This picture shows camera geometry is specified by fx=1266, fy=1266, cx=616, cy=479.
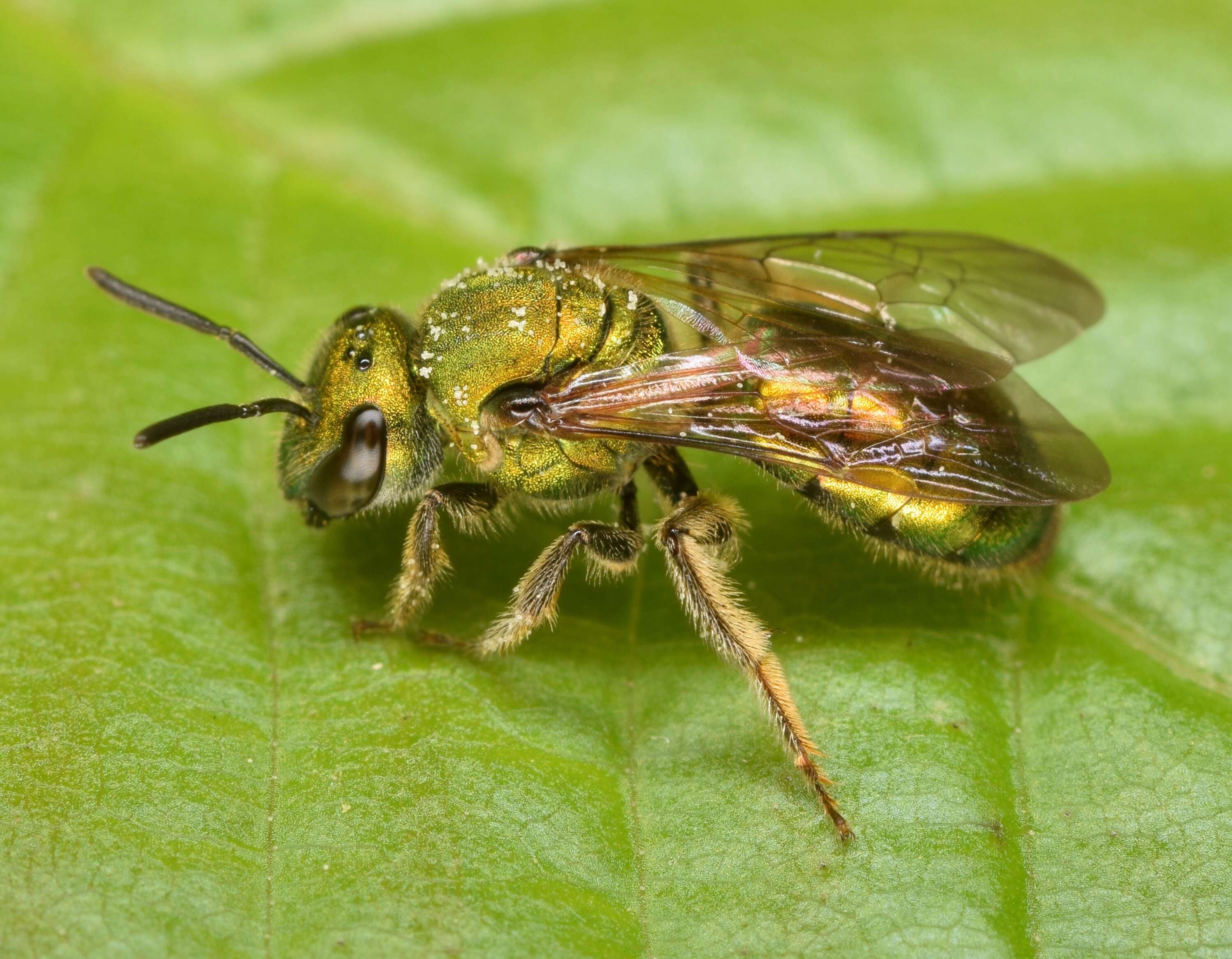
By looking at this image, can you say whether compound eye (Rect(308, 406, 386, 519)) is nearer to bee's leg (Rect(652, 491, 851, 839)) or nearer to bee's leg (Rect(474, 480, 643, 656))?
bee's leg (Rect(474, 480, 643, 656))

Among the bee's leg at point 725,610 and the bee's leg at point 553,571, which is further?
the bee's leg at point 553,571

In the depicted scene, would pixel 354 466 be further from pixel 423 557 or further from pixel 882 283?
pixel 882 283

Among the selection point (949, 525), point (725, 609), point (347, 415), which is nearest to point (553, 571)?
point (725, 609)

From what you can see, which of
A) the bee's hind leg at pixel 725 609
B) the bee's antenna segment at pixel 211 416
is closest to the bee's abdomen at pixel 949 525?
the bee's hind leg at pixel 725 609

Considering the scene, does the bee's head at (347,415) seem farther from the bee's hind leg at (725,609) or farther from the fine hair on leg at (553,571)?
the bee's hind leg at (725,609)

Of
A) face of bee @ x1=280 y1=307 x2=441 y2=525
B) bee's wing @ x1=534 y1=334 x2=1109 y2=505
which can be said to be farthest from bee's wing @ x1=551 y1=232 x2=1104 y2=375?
face of bee @ x1=280 y1=307 x2=441 y2=525

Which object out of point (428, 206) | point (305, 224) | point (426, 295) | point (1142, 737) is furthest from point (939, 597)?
point (305, 224)

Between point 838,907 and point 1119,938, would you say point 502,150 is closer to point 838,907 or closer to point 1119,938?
point 838,907
